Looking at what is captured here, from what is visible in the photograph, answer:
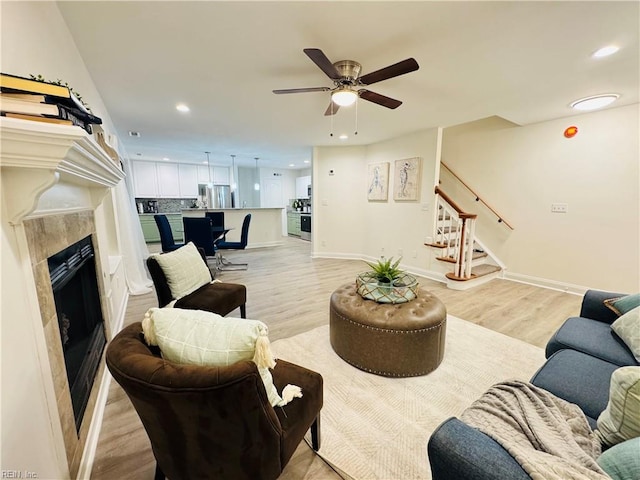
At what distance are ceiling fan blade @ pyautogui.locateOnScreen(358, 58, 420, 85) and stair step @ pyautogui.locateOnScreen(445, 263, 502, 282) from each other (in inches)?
116

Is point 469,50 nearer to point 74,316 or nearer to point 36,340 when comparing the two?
point 36,340

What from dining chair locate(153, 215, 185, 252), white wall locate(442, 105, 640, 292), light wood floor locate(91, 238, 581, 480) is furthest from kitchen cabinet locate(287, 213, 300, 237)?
white wall locate(442, 105, 640, 292)

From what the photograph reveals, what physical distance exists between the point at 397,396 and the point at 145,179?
8436 millimetres

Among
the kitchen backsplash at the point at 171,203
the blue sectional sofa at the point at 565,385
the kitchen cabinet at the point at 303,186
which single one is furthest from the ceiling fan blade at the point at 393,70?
the kitchen cabinet at the point at 303,186

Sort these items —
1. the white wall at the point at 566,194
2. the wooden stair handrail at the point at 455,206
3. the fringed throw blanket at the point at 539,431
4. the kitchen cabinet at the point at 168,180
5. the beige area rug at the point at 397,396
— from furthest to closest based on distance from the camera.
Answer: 1. the kitchen cabinet at the point at 168,180
2. the wooden stair handrail at the point at 455,206
3. the white wall at the point at 566,194
4. the beige area rug at the point at 397,396
5. the fringed throw blanket at the point at 539,431

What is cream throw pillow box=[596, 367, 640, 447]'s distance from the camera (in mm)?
784

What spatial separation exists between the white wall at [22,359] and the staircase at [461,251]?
407cm

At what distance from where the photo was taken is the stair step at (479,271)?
3.79 m

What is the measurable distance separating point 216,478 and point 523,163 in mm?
5083

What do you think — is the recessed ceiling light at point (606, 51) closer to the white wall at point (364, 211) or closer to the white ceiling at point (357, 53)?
the white ceiling at point (357, 53)

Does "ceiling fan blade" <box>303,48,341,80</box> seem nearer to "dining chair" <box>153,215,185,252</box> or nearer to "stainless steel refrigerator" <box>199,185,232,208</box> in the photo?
"dining chair" <box>153,215,185,252</box>

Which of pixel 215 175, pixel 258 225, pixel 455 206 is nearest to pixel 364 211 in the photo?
pixel 455 206

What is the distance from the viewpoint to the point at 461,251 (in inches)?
149

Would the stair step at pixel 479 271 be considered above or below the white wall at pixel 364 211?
below
